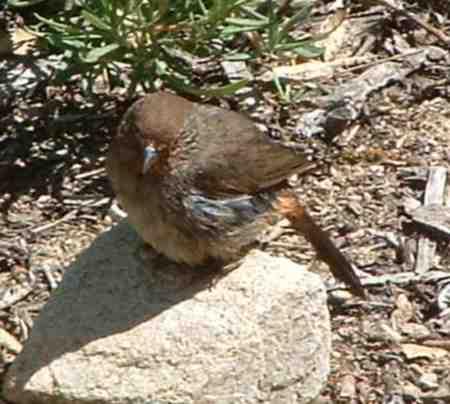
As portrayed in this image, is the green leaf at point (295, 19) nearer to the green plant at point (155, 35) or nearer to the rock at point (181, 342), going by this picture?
the green plant at point (155, 35)

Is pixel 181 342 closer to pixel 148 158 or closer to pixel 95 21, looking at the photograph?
pixel 148 158

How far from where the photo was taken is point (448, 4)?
8438 millimetres

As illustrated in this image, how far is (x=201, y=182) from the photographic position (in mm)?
6086

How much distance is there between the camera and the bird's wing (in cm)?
611

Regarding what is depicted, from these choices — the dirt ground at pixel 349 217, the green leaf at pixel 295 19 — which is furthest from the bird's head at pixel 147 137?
the green leaf at pixel 295 19

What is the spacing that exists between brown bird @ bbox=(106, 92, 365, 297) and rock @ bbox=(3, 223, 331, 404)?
212 millimetres

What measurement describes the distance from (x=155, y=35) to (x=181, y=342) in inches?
78.5

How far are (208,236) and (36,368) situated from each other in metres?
0.91

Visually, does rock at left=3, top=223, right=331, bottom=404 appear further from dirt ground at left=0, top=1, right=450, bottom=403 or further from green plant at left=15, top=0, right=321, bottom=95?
green plant at left=15, top=0, right=321, bottom=95

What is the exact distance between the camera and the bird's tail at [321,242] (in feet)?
20.9

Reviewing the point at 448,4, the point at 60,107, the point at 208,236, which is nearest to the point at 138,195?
the point at 208,236

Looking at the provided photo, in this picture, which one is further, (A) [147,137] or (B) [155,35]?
(B) [155,35]

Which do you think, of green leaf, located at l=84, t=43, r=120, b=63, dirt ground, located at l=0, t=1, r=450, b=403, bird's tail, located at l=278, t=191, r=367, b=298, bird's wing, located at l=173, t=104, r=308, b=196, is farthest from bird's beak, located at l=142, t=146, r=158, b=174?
green leaf, located at l=84, t=43, r=120, b=63

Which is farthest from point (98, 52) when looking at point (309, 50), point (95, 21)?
point (309, 50)
